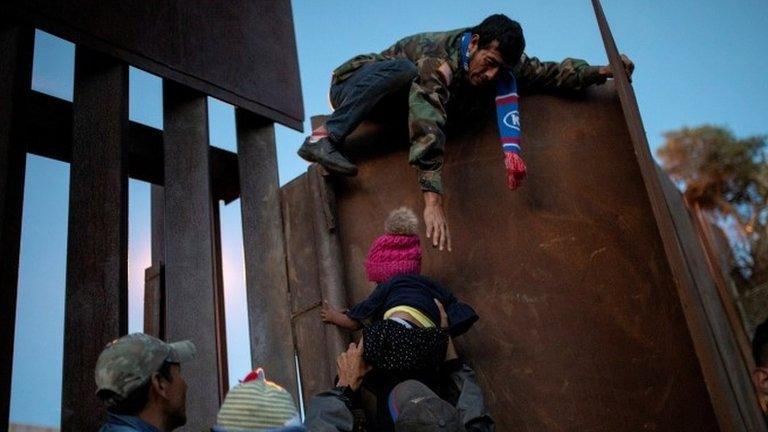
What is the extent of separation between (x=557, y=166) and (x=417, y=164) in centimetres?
81

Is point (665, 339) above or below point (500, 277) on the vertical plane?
below

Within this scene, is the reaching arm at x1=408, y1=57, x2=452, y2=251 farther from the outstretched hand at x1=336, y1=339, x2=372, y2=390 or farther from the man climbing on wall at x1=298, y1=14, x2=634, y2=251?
the outstretched hand at x1=336, y1=339, x2=372, y2=390

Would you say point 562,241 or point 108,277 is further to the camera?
point 562,241

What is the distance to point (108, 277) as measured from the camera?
2.85m

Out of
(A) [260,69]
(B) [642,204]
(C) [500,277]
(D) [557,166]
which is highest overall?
(A) [260,69]

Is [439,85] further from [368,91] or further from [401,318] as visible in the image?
[401,318]

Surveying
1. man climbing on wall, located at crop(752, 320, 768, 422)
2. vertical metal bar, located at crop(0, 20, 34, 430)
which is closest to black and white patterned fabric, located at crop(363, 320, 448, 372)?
man climbing on wall, located at crop(752, 320, 768, 422)

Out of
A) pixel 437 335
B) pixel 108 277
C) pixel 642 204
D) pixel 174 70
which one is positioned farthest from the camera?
pixel 174 70

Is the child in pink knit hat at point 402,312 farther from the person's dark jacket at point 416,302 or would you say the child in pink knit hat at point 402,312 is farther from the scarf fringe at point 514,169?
the scarf fringe at point 514,169

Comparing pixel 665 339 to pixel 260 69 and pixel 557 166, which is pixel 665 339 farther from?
pixel 260 69

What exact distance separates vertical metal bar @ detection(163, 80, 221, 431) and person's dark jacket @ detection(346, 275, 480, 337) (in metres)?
0.80

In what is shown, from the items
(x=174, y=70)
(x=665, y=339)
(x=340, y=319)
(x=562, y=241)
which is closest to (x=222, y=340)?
(x=340, y=319)

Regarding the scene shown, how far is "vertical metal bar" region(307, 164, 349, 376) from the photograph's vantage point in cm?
333

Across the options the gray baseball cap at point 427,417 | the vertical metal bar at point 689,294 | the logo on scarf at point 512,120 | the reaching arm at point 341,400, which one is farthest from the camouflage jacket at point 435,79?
the gray baseball cap at point 427,417
